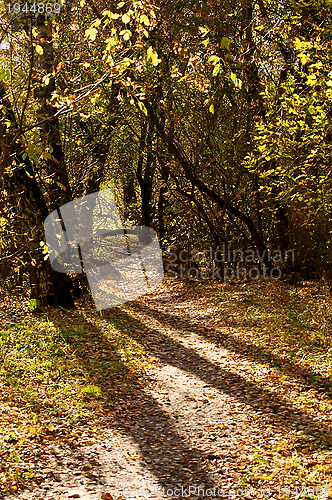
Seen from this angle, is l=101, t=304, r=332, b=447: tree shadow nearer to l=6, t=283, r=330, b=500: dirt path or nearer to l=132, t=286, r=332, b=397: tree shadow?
l=6, t=283, r=330, b=500: dirt path

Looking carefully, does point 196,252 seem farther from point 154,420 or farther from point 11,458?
point 11,458

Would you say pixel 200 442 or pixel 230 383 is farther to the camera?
pixel 230 383

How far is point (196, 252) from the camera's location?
1628 centimetres

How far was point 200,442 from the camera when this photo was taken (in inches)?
203

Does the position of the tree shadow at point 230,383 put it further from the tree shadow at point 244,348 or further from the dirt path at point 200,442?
the tree shadow at point 244,348

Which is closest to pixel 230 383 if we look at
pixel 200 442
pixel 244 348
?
pixel 244 348

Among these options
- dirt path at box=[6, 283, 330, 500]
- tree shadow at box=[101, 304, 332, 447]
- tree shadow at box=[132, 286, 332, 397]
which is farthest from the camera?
tree shadow at box=[132, 286, 332, 397]

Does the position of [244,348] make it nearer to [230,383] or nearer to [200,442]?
[230,383]

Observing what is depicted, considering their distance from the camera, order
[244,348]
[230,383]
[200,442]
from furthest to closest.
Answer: [244,348] < [230,383] < [200,442]

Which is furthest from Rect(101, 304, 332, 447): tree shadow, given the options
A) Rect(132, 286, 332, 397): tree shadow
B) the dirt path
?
Rect(132, 286, 332, 397): tree shadow

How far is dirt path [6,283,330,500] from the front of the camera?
13.8 ft

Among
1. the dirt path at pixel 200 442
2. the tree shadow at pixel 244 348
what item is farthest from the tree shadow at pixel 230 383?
the tree shadow at pixel 244 348

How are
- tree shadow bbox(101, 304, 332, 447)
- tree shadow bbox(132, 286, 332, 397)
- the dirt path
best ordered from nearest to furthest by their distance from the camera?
the dirt path → tree shadow bbox(101, 304, 332, 447) → tree shadow bbox(132, 286, 332, 397)

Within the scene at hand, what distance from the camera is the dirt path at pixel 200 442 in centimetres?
420
